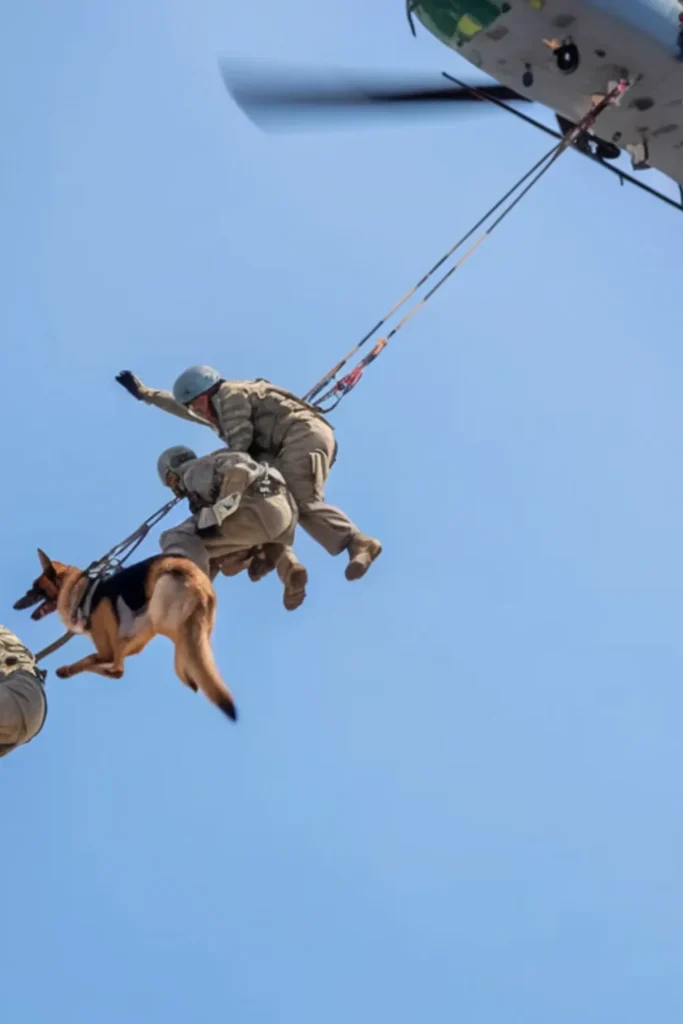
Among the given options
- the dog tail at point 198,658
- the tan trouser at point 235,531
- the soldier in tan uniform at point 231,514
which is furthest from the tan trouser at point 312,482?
the dog tail at point 198,658

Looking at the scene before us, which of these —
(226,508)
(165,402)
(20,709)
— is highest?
(165,402)

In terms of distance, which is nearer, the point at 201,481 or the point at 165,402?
the point at 201,481

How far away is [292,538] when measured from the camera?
11.1m

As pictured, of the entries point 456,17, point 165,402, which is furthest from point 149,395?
point 456,17

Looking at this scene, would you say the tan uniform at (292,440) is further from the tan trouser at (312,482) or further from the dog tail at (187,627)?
the dog tail at (187,627)

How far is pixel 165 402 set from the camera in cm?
1244

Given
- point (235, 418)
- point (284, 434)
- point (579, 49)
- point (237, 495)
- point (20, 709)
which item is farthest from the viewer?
point (579, 49)

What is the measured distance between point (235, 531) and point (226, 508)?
1.07ft

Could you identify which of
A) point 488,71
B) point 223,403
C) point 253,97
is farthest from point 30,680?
point 488,71

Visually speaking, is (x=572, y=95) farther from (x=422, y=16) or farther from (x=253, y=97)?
(x=253, y=97)

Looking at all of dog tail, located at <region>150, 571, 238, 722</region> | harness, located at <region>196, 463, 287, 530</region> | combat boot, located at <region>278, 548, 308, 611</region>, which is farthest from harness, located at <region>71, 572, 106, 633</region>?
combat boot, located at <region>278, 548, 308, 611</region>

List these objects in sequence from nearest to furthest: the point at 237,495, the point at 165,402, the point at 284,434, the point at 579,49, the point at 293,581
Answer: the point at 237,495
the point at 293,581
the point at 284,434
the point at 165,402
the point at 579,49

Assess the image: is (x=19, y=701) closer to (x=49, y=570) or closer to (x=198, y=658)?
(x=49, y=570)

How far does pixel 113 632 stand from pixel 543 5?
7.59 metres
